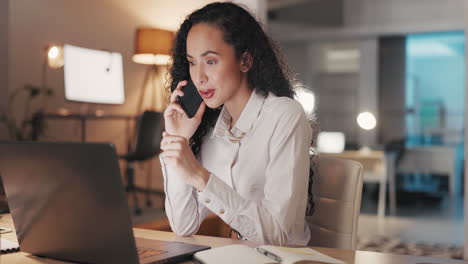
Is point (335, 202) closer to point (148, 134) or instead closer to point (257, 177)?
point (257, 177)

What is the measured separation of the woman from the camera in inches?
52.5

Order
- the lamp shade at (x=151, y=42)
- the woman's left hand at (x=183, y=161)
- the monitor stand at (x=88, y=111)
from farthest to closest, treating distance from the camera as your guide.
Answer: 1. the lamp shade at (x=151, y=42)
2. the monitor stand at (x=88, y=111)
3. the woman's left hand at (x=183, y=161)

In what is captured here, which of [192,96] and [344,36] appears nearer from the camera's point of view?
[192,96]

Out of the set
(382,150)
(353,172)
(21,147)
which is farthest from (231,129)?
(382,150)

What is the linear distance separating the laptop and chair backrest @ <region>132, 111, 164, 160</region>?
12.6 ft

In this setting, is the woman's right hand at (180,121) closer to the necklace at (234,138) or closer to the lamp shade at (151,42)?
the necklace at (234,138)

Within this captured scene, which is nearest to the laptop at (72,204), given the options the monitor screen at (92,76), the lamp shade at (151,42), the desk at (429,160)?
the monitor screen at (92,76)

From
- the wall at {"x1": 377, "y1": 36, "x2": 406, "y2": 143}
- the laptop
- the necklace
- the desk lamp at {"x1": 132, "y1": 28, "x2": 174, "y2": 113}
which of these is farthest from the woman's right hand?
the wall at {"x1": 377, "y1": 36, "x2": 406, "y2": 143}

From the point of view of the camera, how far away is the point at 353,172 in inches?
58.6

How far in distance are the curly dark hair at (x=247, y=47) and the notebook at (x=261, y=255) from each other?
2.12 ft

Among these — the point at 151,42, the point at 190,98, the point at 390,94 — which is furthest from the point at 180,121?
the point at 390,94

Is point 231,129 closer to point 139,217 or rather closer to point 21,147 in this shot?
point 21,147

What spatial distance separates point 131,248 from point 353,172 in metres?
Answer: 0.75

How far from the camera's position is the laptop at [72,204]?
899 millimetres
